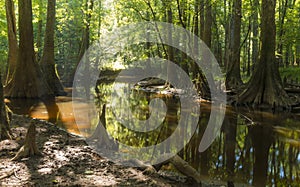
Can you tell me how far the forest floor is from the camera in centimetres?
468

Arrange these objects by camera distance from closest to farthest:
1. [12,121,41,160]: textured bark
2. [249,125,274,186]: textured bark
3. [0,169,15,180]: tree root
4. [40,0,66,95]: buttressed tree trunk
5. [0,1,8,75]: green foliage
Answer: [0,169,15,180]: tree root → [12,121,41,160]: textured bark → [249,125,274,186]: textured bark → [40,0,66,95]: buttressed tree trunk → [0,1,8,75]: green foliage

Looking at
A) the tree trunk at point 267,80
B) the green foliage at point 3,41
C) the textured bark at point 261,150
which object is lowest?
the textured bark at point 261,150

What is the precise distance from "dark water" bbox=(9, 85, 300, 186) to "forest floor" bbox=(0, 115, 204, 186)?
4.27 ft

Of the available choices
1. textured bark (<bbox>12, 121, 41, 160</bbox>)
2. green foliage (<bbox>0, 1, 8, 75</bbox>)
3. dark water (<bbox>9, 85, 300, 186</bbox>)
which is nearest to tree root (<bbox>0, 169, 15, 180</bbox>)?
textured bark (<bbox>12, 121, 41, 160</bbox>)

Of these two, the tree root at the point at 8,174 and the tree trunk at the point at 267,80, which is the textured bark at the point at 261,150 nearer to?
the tree trunk at the point at 267,80

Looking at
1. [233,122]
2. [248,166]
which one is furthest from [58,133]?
[233,122]

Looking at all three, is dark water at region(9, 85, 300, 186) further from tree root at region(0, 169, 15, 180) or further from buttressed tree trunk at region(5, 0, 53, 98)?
tree root at region(0, 169, 15, 180)

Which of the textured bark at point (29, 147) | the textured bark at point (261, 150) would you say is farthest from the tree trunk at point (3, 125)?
the textured bark at point (261, 150)

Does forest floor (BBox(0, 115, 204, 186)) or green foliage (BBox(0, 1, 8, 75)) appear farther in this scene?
green foliage (BBox(0, 1, 8, 75))

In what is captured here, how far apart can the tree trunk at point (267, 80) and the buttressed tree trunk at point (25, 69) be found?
9.89 m

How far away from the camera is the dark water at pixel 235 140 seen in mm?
6109

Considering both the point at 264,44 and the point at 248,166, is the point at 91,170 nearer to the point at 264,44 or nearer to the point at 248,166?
the point at 248,166

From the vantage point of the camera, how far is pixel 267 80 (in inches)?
541

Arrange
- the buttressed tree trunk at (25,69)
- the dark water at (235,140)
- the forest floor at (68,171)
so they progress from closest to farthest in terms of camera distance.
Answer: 1. the forest floor at (68,171)
2. the dark water at (235,140)
3. the buttressed tree trunk at (25,69)
